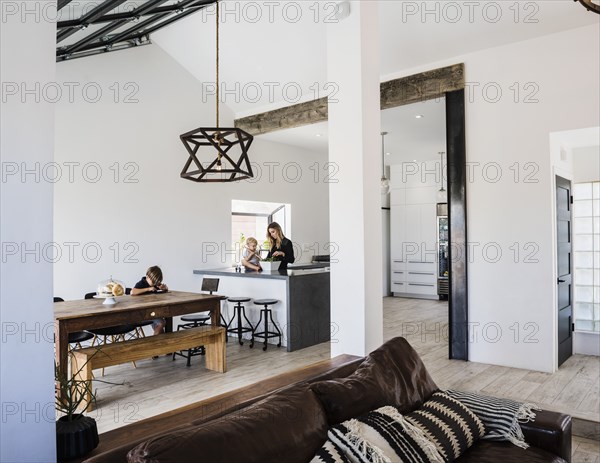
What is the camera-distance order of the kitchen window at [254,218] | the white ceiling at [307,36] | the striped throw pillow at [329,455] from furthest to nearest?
the kitchen window at [254,218], the white ceiling at [307,36], the striped throw pillow at [329,455]

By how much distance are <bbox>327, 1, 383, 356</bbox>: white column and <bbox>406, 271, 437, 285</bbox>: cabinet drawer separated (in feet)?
24.2

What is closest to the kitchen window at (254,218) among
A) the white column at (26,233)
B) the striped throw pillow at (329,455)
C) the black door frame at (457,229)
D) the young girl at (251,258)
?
the young girl at (251,258)

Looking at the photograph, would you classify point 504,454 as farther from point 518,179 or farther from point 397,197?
point 397,197

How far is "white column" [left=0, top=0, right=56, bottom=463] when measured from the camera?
1.58m

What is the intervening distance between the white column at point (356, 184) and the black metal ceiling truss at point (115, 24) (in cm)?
228

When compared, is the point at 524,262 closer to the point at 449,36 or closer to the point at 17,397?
the point at 449,36

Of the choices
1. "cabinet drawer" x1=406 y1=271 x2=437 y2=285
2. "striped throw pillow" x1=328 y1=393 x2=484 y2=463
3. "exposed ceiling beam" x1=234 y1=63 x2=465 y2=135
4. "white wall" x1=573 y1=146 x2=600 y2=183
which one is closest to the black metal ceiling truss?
"exposed ceiling beam" x1=234 y1=63 x2=465 y2=135

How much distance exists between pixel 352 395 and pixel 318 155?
27.1 feet

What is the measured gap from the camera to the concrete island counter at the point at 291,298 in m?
5.78

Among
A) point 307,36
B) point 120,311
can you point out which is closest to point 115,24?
point 307,36

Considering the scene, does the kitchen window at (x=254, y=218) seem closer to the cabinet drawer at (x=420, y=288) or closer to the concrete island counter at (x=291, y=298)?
the concrete island counter at (x=291, y=298)

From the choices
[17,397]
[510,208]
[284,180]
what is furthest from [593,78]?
[284,180]

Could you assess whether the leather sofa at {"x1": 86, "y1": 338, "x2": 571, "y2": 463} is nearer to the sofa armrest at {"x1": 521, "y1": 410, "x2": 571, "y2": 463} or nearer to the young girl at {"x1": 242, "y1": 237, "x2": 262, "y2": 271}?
the sofa armrest at {"x1": 521, "y1": 410, "x2": 571, "y2": 463}

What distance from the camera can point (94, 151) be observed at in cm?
593
